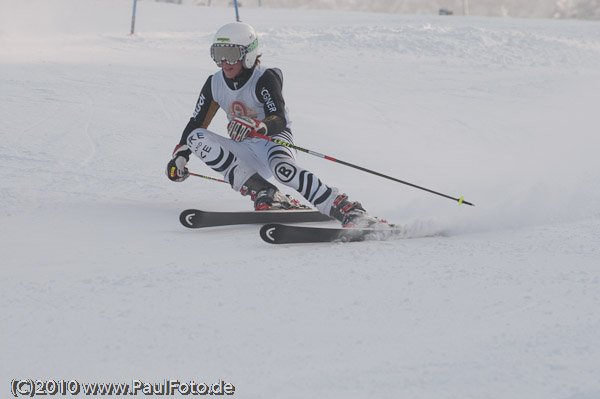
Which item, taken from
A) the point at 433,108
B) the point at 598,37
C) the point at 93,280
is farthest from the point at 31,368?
the point at 598,37

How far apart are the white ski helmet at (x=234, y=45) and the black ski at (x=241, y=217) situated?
0.89 meters

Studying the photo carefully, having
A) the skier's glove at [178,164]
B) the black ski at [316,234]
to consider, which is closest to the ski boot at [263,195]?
the skier's glove at [178,164]

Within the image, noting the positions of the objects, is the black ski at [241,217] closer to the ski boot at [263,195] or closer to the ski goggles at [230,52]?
→ the ski boot at [263,195]

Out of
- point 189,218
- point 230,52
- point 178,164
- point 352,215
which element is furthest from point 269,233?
point 230,52

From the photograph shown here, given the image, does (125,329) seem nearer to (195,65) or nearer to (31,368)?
(31,368)

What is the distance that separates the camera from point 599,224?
425cm

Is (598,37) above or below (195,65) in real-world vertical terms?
above

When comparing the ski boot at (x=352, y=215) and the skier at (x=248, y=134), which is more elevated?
the skier at (x=248, y=134)

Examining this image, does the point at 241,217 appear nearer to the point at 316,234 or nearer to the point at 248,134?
the point at 248,134

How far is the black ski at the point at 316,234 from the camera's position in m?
3.68

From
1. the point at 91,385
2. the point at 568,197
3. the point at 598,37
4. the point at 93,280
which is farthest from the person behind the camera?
the point at 598,37

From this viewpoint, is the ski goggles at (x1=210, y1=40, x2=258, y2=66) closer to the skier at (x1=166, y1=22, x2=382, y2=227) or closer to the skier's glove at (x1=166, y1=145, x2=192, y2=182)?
the skier at (x1=166, y1=22, x2=382, y2=227)

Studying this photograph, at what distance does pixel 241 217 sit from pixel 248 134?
500mm

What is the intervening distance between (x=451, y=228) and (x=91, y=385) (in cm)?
251
